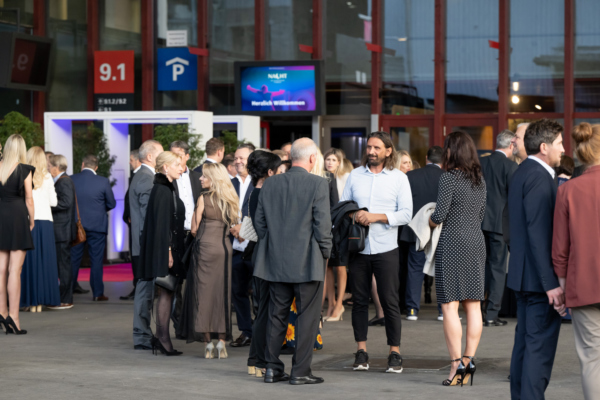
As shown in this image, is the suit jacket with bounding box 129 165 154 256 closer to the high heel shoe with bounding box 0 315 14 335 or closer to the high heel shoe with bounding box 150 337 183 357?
the high heel shoe with bounding box 150 337 183 357

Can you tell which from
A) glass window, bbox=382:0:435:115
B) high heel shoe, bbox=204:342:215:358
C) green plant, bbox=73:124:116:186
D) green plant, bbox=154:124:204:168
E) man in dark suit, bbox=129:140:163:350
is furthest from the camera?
glass window, bbox=382:0:435:115

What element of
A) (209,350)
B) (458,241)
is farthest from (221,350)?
(458,241)

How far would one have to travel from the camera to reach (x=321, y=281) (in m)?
6.24

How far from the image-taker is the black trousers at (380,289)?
21.7ft

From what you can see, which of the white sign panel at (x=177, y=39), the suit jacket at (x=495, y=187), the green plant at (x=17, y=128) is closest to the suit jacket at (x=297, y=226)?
the suit jacket at (x=495, y=187)

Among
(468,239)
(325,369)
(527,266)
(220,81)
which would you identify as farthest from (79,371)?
(220,81)

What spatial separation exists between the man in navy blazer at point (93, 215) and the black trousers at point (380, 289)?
16.8 feet

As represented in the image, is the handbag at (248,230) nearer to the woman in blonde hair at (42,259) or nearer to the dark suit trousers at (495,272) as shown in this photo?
the dark suit trousers at (495,272)

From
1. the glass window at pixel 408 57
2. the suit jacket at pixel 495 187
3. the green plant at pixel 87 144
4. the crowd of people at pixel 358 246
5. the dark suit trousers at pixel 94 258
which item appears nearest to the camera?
the crowd of people at pixel 358 246

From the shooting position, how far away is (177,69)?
17125 millimetres

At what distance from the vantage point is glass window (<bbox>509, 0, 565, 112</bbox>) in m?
15.2

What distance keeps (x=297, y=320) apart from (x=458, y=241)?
4.13ft

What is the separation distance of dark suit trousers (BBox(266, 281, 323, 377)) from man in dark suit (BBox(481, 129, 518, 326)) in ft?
10.5

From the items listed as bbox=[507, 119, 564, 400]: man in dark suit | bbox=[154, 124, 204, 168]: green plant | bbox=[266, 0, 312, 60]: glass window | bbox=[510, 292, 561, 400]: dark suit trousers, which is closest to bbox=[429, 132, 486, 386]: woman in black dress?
bbox=[507, 119, 564, 400]: man in dark suit
